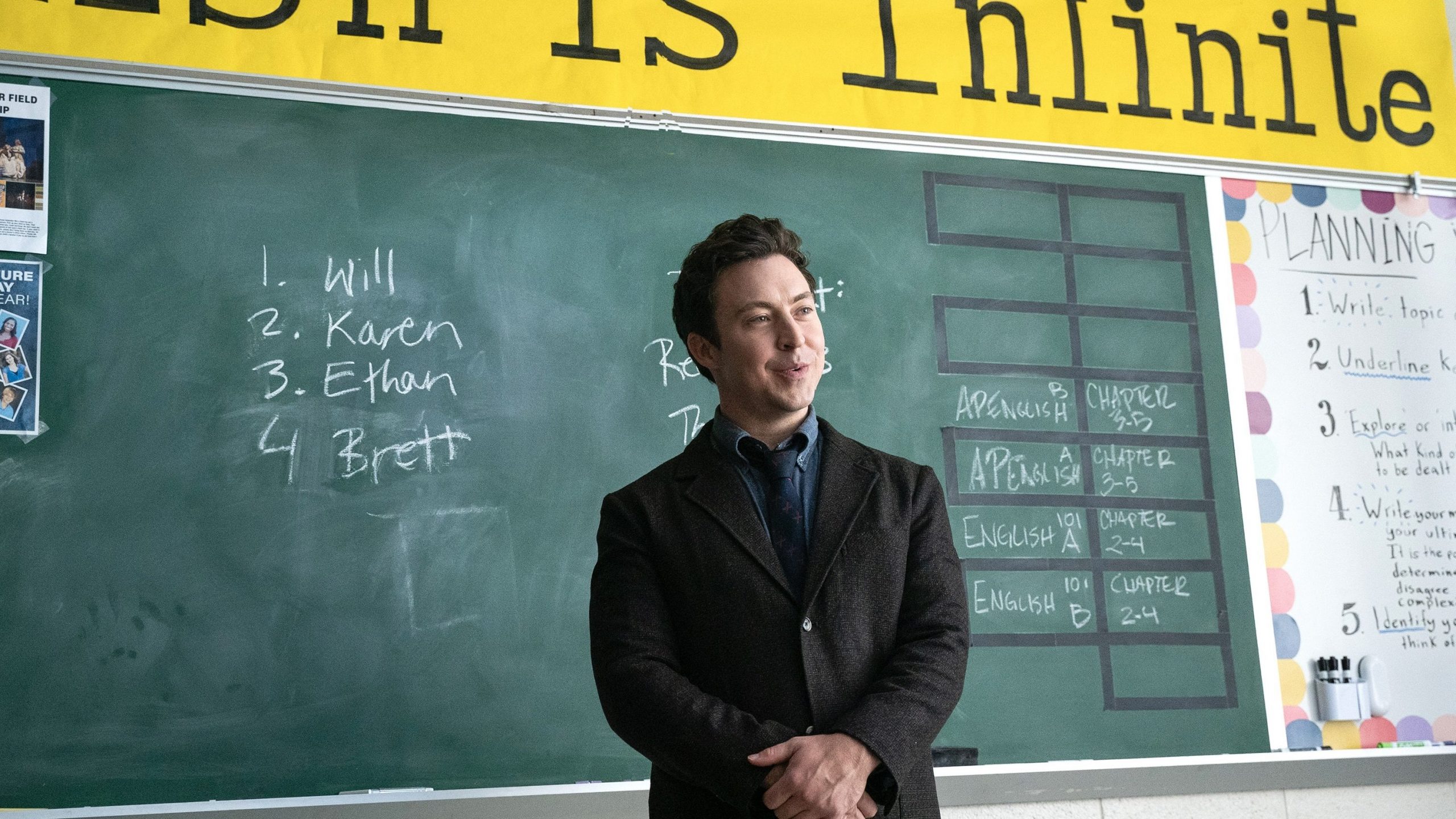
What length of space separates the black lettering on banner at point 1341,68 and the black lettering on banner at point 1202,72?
0.86 ft

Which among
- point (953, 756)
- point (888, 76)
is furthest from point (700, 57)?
point (953, 756)

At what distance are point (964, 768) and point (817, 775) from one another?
4.60 ft

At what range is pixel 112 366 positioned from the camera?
2416 millimetres

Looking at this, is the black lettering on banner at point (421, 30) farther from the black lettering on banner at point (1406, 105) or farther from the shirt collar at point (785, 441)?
the black lettering on banner at point (1406, 105)

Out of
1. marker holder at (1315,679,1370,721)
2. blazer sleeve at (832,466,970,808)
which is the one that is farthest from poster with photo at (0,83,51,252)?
marker holder at (1315,679,1370,721)

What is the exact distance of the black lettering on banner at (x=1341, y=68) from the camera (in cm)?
328

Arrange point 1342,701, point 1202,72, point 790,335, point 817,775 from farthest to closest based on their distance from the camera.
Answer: point 1202,72
point 1342,701
point 790,335
point 817,775

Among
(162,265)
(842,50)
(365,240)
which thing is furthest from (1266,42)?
(162,265)

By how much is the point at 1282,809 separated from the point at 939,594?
175cm

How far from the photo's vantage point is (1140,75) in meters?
3.16

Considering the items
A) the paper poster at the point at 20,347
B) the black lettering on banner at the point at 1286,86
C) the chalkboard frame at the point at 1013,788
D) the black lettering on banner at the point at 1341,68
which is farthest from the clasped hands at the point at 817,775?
the black lettering on banner at the point at 1341,68

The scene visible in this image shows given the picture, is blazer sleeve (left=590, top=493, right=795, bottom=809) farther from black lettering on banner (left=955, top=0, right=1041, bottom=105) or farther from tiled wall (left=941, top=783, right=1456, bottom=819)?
black lettering on banner (left=955, top=0, right=1041, bottom=105)

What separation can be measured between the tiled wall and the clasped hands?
1376 mm

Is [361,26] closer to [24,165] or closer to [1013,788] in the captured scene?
[24,165]
